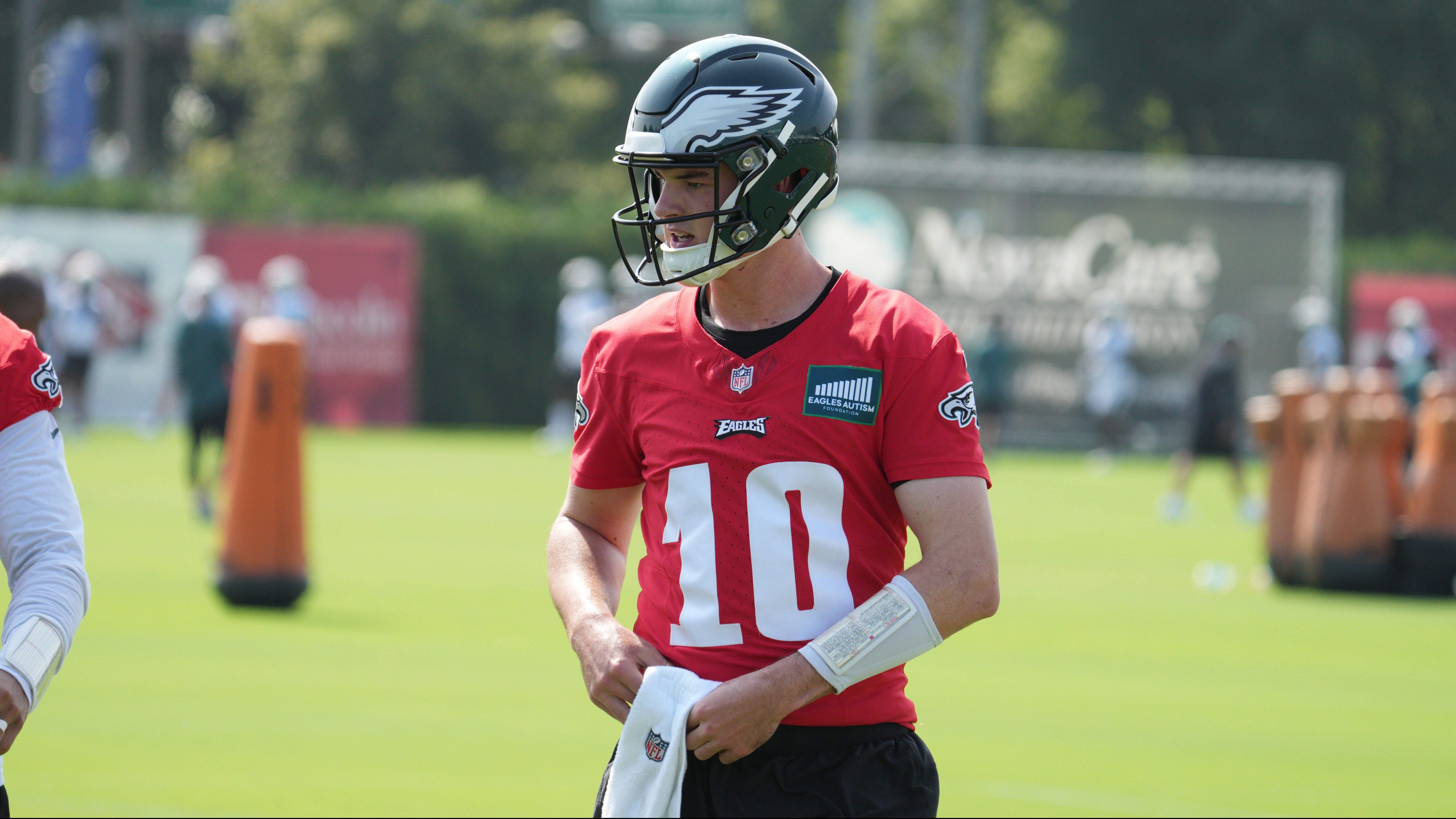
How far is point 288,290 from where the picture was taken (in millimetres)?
26375

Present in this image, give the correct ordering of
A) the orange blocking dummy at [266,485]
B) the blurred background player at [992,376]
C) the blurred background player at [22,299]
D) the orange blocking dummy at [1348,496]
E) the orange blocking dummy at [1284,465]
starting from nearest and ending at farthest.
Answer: the blurred background player at [22,299], the orange blocking dummy at [266,485], the orange blocking dummy at [1348,496], the orange blocking dummy at [1284,465], the blurred background player at [992,376]

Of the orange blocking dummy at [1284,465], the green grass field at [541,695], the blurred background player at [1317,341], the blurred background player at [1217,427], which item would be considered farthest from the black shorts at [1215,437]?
the orange blocking dummy at [1284,465]

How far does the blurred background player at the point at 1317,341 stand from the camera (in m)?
24.1

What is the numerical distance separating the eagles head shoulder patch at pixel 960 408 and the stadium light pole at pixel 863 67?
3454 cm

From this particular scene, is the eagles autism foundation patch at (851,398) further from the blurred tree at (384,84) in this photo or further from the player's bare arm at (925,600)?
the blurred tree at (384,84)

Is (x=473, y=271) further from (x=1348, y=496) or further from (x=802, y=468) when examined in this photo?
(x=802, y=468)

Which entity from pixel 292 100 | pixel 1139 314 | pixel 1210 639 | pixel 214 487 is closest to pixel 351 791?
pixel 1210 639

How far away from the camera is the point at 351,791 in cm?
706

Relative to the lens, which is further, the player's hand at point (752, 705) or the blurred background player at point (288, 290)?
the blurred background player at point (288, 290)

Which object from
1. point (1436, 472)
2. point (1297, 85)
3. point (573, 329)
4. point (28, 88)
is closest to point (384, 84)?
point (28, 88)

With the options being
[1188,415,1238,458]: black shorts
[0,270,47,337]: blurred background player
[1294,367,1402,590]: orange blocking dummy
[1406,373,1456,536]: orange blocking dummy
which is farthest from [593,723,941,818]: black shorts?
[1188,415,1238,458]: black shorts

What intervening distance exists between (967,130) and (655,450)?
130 ft

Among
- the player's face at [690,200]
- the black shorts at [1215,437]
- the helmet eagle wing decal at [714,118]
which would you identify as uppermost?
the helmet eagle wing decal at [714,118]

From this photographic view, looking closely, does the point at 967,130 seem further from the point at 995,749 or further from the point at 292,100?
the point at 995,749
